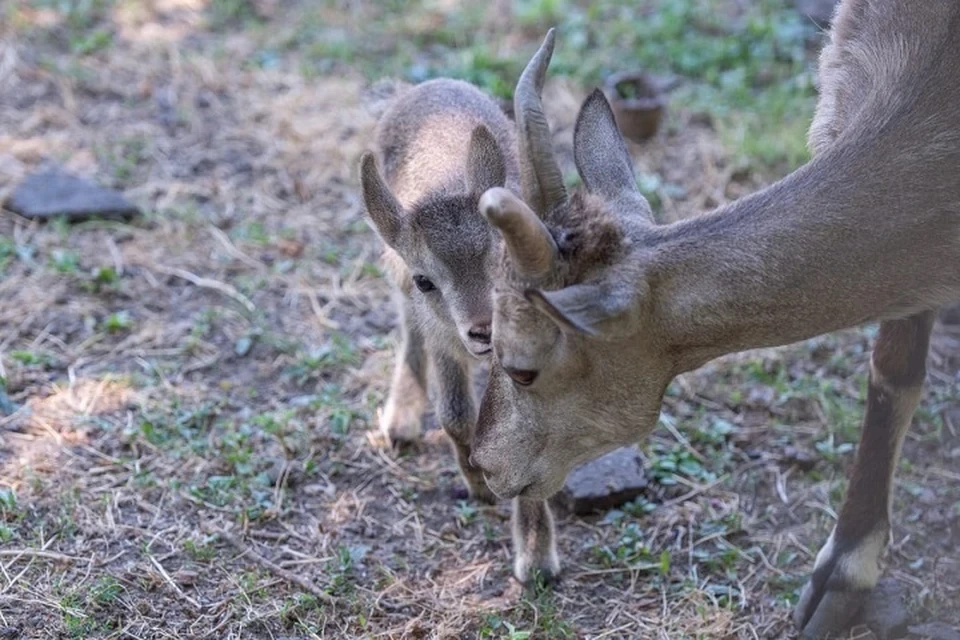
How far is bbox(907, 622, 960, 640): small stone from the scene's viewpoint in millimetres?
4820

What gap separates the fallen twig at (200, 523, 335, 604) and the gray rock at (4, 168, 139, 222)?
9.58 ft

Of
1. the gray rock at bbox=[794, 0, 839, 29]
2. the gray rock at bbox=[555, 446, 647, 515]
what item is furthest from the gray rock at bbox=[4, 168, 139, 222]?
the gray rock at bbox=[794, 0, 839, 29]

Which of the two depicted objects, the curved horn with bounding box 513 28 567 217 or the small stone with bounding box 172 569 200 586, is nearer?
the curved horn with bounding box 513 28 567 217

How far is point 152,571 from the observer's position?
4.94 m

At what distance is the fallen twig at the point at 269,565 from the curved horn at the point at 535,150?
71.7 inches

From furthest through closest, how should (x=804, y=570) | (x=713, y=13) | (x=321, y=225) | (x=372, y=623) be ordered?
(x=713, y=13) < (x=321, y=225) < (x=804, y=570) < (x=372, y=623)

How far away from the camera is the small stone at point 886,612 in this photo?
493 cm

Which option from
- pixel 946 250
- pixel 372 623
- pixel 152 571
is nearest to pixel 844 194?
pixel 946 250

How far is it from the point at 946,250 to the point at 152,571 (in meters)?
3.09

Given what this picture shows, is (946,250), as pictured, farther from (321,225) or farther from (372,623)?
(321,225)

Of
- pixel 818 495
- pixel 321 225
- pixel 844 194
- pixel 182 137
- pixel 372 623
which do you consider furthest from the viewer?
pixel 182 137

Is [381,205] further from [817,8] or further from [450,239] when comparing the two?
[817,8]

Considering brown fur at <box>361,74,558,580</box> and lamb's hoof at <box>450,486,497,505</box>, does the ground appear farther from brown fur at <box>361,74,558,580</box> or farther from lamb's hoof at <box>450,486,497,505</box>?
brown fur at <box>361,74,558,580</box>

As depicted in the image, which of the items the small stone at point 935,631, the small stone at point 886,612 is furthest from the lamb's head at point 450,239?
the small stone at point 935,631
